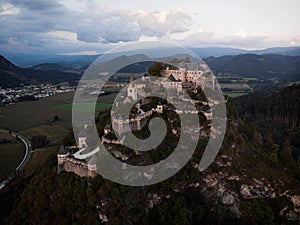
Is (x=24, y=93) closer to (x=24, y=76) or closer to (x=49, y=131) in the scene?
(x=24, y=76)

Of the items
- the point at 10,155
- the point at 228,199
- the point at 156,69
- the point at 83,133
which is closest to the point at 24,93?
the point at 10,155

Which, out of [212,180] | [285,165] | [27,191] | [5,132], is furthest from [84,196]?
[5,132]

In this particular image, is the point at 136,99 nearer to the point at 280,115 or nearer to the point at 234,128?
the point at 234,128

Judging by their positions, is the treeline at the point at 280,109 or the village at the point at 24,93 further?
the village at the point at 24,93

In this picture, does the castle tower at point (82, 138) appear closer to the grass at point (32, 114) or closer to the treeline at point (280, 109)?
the grass at point (32, 114)

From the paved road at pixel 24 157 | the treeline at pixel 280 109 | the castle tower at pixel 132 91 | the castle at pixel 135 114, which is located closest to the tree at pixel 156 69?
the castle at pixel 135 114

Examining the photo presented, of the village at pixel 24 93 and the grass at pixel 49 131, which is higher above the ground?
the village at pixel 24 93
